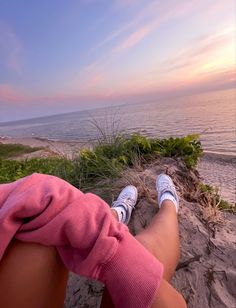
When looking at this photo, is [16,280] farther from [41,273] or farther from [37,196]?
[37,196]

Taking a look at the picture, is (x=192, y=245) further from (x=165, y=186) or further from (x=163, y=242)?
(x=163, y=242)

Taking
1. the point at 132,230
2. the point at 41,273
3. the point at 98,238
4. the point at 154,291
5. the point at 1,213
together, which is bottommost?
the point at 132,230

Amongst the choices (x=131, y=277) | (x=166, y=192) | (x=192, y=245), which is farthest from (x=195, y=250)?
(x=131, y=277)

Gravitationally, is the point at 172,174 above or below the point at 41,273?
below

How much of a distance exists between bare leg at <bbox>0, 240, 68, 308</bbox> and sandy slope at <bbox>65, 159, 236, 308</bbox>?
2.98 feet

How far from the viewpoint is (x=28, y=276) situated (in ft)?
4.24

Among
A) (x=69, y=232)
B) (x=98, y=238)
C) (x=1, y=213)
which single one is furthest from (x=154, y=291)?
(x=1, y=213)

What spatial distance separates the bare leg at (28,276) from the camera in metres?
1.26

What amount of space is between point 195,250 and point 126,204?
738 millimetres

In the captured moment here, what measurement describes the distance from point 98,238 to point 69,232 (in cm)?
13

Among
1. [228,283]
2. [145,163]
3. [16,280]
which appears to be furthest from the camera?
[145,163]

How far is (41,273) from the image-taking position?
1.32 m

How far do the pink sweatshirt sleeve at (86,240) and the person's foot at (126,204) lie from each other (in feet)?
4.25

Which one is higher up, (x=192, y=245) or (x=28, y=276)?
(x=28, y=276)
